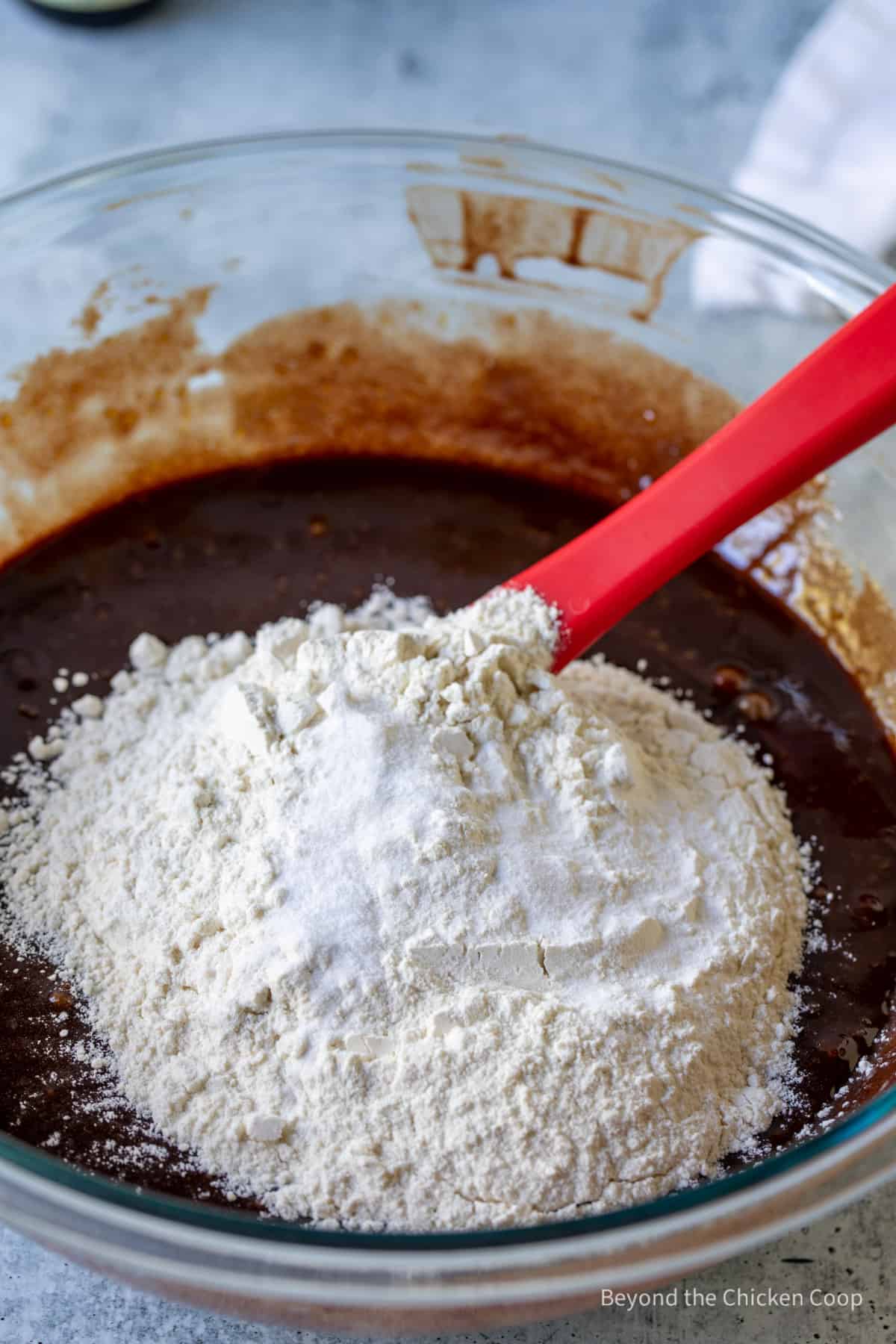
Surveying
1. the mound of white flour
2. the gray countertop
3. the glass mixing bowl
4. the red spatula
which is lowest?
the mound of white flour

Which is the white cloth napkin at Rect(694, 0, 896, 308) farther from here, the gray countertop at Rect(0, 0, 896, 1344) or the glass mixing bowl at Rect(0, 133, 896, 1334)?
the glass mixing bowl at Rect(0, 133, 896, 1334)

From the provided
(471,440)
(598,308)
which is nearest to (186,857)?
(471,440)

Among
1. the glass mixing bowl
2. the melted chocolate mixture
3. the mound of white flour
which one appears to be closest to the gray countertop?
the glass mixing bowl

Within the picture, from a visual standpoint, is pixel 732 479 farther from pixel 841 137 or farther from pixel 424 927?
pixel 841 137

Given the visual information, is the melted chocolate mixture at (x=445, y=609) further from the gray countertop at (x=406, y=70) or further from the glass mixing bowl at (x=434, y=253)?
the gray countertop at (x=406, y=70)

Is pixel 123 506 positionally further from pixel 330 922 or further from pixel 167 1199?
pixel 167 1199

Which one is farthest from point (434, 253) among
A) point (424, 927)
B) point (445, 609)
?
point (424, 927)

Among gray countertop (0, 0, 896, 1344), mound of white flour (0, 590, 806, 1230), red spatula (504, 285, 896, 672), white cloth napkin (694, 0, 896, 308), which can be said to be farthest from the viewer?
gray countertop (0, 0, 896, 1344)
